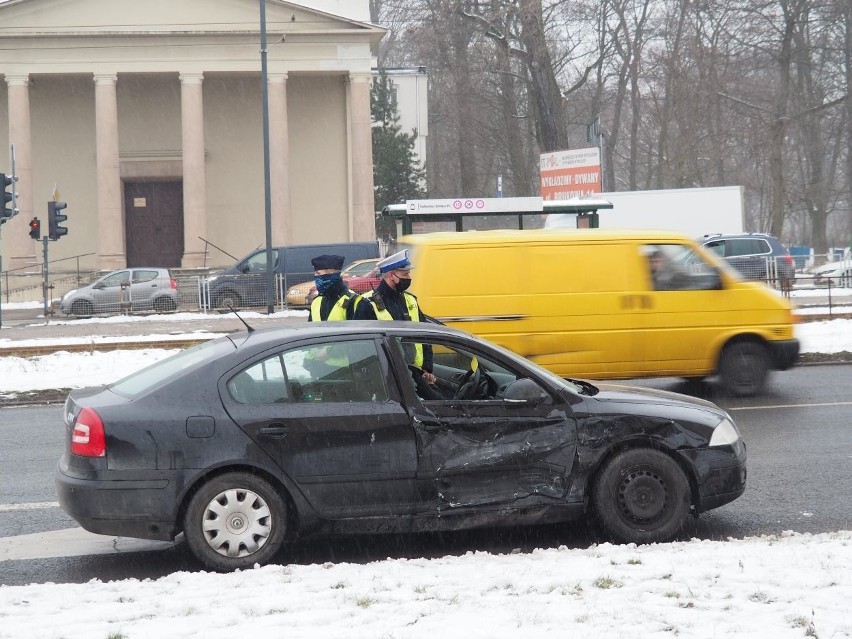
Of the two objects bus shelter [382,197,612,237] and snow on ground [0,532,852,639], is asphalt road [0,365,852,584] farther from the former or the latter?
bus shelter [382,197,612,237]

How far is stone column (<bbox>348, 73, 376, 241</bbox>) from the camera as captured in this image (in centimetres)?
4181

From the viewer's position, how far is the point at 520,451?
20.8 feet

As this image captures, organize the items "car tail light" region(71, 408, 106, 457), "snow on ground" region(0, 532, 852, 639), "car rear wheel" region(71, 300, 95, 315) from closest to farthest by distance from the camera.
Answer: "snow on ground" region(0, 532, 852, 639) < "car tail light" region(71, 408, 106, 457) < "car rear wheel" region(71, 300, 95, 315)

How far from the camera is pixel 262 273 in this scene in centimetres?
3158

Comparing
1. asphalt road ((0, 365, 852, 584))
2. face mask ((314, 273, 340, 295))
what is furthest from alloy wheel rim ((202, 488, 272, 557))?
face mask ((314, 273, 340, 295))

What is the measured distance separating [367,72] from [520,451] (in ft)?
121

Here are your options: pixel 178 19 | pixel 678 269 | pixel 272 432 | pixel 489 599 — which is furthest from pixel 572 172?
pixel 489 599

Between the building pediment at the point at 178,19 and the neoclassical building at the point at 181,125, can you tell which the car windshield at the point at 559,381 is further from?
the building pediment at the point at 178,19

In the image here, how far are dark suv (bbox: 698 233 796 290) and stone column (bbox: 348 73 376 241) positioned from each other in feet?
50.1

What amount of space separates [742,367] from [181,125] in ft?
115

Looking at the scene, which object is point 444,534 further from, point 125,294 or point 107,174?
point 107,174

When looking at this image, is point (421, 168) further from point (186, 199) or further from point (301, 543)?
point (301, 543)

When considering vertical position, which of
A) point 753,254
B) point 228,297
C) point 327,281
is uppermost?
point 753,254

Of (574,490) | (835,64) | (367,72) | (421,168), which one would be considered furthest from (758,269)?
(421,168)
